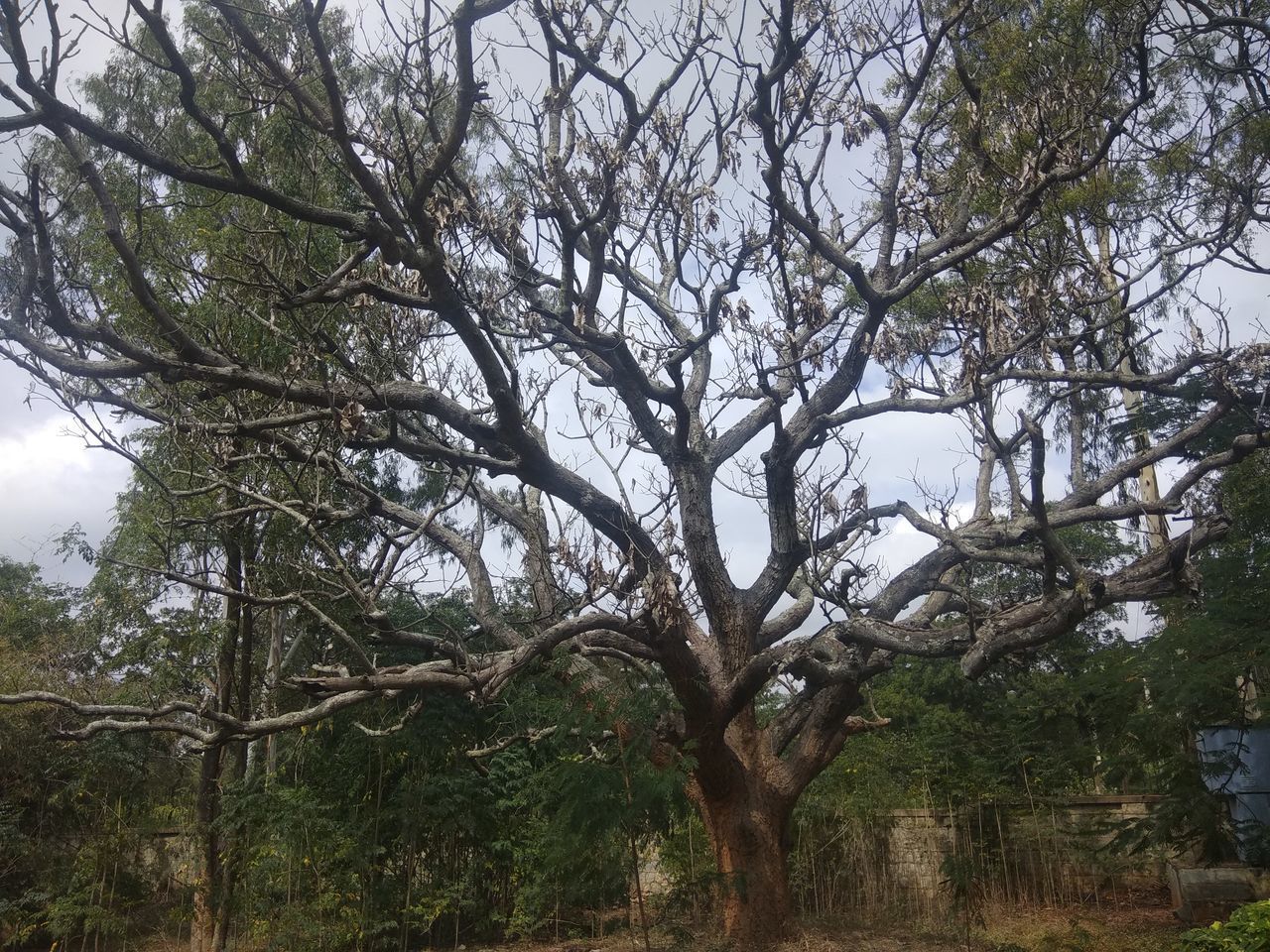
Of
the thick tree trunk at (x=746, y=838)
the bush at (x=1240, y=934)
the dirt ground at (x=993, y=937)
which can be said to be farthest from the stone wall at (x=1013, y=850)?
the bush at (x=1240, y=934)

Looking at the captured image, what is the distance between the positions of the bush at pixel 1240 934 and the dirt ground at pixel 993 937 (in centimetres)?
238

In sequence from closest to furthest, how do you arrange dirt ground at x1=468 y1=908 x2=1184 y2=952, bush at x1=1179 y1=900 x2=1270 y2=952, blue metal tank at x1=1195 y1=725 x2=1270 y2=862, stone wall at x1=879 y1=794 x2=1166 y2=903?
bush at x1=1179 y1=900 x2=1270 y2=952 < dirt ground at x1=468 y1=908 x2=1184 y2=952 < blue metal tank at x1=1195 y1=725 x2=1270 y2=862 < stone wall at x1=879 y1=794 x2=1166 y2=903

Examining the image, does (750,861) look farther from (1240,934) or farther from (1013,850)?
(1013,850)

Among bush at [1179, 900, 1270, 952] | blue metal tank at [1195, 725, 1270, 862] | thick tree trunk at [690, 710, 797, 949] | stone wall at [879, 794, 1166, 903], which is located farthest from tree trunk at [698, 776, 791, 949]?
blue metal tank at [1195, 725, 1270, 862]

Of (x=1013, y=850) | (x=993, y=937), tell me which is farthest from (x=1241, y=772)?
(x=993, y=937)

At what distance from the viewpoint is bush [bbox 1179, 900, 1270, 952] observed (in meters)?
4.39

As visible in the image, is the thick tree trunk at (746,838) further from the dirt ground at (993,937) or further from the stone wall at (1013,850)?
the stone wall at (1013,850)

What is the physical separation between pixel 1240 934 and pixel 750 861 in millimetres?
3801

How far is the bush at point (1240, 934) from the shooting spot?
4.39 m

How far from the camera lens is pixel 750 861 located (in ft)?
25.3

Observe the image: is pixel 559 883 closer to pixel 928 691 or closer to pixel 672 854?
pixel 672 854

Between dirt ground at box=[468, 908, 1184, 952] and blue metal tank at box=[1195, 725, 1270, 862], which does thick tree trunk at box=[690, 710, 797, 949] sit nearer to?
dirt ground at box=[468, 908, 1184, 952]

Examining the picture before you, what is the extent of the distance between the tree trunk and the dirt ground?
0.20m

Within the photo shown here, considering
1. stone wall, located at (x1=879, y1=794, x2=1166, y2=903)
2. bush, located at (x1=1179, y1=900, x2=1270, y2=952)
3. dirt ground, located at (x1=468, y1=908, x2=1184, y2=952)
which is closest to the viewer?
bush, located at (x1=1179, y1=900, x2=1270, y2=952)
